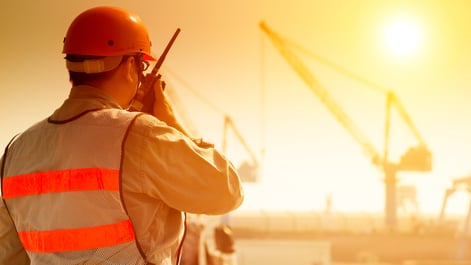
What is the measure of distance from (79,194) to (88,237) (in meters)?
0.13

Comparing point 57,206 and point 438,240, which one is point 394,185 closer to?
point 438,240

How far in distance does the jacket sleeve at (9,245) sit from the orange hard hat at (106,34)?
61cm

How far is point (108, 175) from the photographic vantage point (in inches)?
73.2

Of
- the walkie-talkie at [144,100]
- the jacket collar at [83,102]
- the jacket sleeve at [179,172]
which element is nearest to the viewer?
the jacket sleeve at [179,172]

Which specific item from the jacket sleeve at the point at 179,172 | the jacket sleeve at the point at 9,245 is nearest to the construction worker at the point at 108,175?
the jacket sleeve at the point at 179,172

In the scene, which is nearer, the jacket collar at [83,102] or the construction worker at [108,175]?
the construction worker at [108,175]

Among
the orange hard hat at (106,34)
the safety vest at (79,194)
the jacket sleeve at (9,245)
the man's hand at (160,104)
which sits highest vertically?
the orange hard hat at (106,34)

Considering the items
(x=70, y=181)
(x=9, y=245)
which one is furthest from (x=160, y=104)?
(x=9, y=245)

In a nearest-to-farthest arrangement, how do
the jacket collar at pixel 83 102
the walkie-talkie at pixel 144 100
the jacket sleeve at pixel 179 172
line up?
1. the jacket sleeve at pixel 179 172
2. the jacket collar at pixel 83 102
3. the walkie-talkie at pixel 144 100

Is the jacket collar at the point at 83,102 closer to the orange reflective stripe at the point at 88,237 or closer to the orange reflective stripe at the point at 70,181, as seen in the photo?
the orange reflective stripe at the point at 70,181

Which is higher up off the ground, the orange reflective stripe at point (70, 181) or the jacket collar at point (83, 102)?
the jacket collar at point (83, 102)

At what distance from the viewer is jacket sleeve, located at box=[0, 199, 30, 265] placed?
86.4 inches

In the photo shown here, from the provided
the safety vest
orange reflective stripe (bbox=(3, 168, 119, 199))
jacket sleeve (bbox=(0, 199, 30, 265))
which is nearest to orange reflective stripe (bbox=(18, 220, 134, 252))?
the safety vest

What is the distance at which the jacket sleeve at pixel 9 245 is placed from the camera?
2.19m
